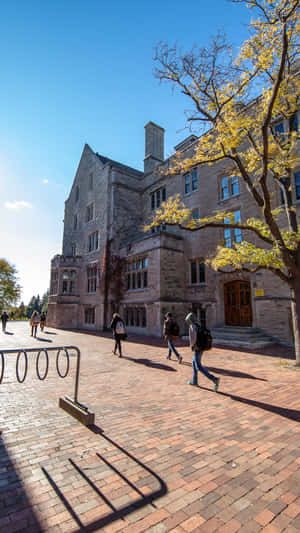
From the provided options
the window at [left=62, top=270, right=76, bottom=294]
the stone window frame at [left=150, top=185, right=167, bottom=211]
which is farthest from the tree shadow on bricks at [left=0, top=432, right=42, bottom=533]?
the window at [left=62, top=270, right=76, bottom=294]

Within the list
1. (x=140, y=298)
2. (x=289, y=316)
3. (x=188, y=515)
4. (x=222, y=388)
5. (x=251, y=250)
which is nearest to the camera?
(x=188, y=515)

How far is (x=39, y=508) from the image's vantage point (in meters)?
2.33

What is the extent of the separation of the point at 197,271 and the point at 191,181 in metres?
6.95

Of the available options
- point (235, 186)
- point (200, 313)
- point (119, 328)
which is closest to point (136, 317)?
point (200, 313)

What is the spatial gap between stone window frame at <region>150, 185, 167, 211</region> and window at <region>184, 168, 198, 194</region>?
276 cm

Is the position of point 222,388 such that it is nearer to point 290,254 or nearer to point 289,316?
point 290,254

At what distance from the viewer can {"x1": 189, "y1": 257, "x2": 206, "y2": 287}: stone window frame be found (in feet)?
58.5

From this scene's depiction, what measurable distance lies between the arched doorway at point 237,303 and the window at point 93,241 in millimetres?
14052

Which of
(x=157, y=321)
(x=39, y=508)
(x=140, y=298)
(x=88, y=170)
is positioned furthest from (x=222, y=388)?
(x=88, y=170)

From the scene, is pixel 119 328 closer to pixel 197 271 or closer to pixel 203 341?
pixel 203 341

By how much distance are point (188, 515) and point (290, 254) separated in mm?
8051

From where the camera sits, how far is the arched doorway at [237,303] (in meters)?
14.8

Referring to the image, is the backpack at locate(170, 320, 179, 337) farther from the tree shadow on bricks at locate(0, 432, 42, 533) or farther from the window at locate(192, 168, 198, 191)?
the window at locate(192, 168, 198, 191)

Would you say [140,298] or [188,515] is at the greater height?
[140,298]
